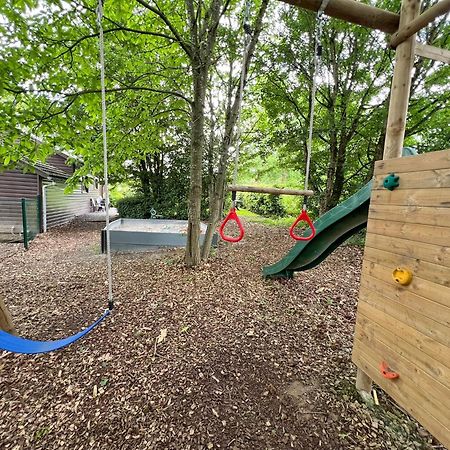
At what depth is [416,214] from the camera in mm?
1517

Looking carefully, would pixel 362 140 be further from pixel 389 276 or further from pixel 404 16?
pixel 389 276

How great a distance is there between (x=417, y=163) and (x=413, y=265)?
0.58 metres

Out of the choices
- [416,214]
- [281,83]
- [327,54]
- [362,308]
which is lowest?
[362,308]

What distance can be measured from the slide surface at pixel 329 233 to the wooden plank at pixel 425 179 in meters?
1.08

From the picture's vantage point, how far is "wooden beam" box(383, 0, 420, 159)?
2057 millimetres

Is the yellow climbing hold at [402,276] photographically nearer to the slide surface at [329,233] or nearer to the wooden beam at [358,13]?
the slide surface at [329,233]

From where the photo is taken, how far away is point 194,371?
2.25m

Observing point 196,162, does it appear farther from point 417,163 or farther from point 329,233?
point 417,163

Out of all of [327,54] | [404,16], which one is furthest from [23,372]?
[327,54]

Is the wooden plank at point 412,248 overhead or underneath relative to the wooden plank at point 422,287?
overhead

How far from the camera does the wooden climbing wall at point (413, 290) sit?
53.8 inches

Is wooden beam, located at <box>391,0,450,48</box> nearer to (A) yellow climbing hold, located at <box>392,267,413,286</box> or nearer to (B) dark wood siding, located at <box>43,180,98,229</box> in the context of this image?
(A) yellow climbing hold, located at <box>392,267,413,286</box>

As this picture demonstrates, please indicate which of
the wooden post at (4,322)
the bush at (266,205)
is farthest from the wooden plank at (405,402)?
the bush at (266,205)

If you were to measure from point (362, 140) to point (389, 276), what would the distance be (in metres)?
5.63
